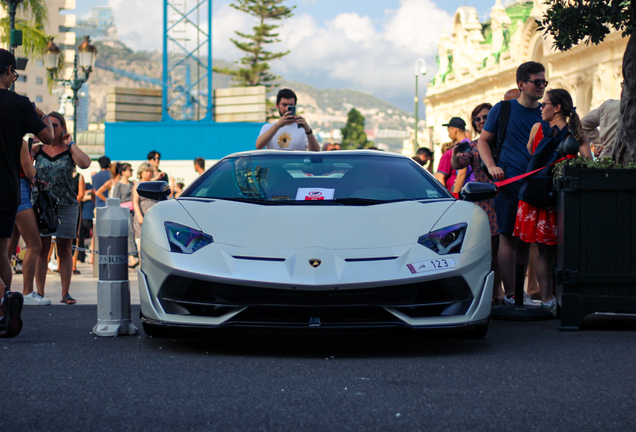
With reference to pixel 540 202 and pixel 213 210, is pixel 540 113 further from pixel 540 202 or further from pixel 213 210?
pixel 213 210

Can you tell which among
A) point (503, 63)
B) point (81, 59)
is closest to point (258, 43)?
point (503, 63)

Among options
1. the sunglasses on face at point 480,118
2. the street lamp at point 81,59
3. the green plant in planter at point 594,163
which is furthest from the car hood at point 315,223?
the street lamp at point 81,59

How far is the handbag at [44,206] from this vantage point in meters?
7.28

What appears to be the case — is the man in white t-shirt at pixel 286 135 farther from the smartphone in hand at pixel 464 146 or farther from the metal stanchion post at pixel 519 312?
the metal stanchion post at pixel 519 312

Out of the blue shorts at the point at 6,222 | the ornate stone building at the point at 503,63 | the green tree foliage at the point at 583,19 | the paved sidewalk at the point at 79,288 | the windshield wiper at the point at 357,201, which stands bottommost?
the paved sidewalk at the point at 79,288

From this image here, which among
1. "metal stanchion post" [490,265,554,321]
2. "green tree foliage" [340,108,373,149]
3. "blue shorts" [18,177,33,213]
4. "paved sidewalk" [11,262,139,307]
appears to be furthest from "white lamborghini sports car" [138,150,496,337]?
"green tree foliage" [340,108,373,149]

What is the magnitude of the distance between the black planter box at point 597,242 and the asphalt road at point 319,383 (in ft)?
0.78

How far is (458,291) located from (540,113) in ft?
9.74

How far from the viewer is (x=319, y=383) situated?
389 centimetres

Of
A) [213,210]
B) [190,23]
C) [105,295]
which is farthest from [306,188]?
[190,23]

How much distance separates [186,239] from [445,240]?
1.42 meters

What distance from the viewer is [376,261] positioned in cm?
446

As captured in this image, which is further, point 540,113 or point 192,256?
point 540,113

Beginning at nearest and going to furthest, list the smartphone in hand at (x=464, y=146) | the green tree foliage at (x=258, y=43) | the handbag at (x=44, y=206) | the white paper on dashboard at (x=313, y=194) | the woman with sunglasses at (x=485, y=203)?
the white paper on dashboard at (x=313, y=194) → the smartphone in hand at (x=464, y=146) → the woman with sunglasses at (x=485, y=203) → the handbag at (x=44, y=206) → the green tree foliage at (x=258, y=43)
